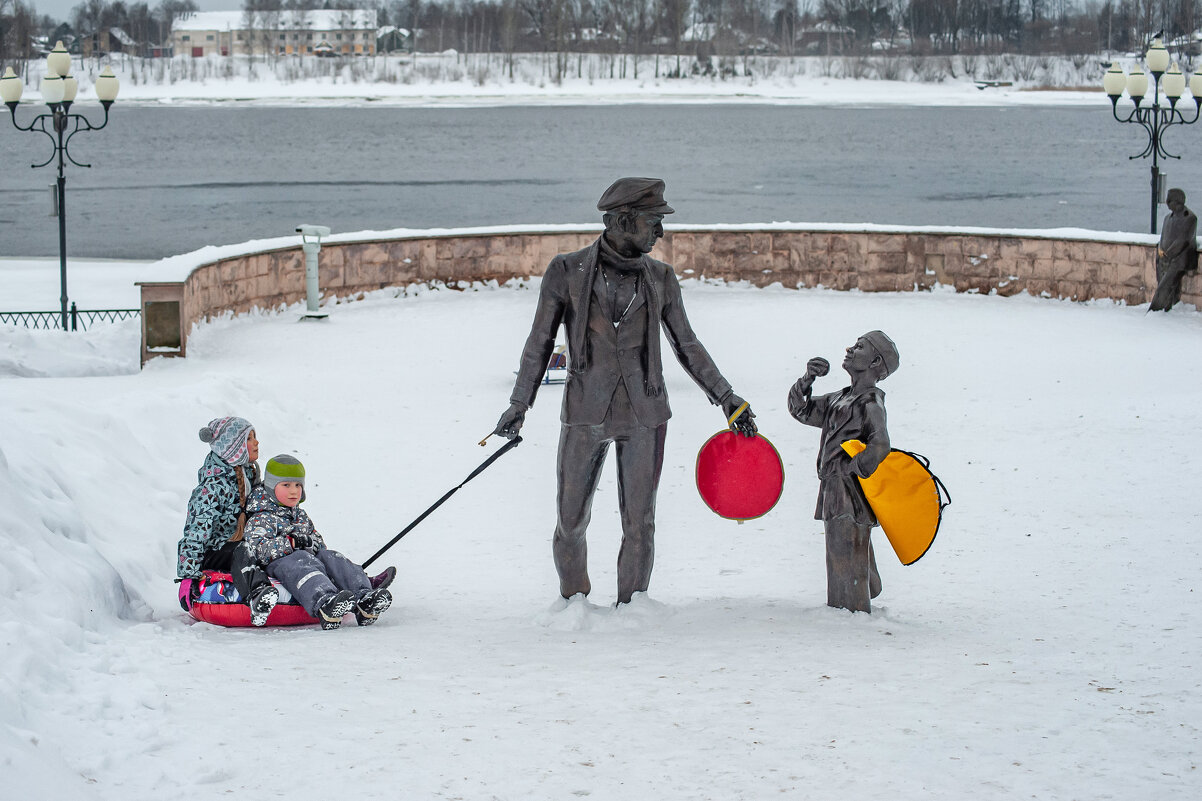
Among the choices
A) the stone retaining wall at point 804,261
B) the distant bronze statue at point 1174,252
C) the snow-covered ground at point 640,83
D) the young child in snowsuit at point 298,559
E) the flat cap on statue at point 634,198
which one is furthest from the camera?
the snow-covered ground at point 640,83

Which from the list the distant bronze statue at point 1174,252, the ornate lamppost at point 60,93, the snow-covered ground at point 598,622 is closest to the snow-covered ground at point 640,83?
the ornate lamppost at point 60,93

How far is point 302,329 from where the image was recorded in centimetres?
1478

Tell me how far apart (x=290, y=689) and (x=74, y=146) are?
89954 mm

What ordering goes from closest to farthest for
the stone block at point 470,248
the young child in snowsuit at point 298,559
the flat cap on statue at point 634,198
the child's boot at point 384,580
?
the flat cap on statue at point 634,198
the young child in snowsuit at point 298,559
the child's boot at point 384,580
the stone block at point 470,248

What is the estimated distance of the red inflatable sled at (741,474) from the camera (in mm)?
6172

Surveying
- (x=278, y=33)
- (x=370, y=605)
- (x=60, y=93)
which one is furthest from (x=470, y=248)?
(x=278, y=33)

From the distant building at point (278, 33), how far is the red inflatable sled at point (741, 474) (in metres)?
153

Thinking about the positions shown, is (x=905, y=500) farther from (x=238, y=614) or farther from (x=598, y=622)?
(x=238, y=614)

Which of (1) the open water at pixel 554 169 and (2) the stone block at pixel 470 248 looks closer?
(2) the stone block at pixel 470 248

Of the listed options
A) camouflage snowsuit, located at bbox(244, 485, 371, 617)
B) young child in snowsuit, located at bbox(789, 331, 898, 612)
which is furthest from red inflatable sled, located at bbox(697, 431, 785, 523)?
camouflage snowsuit, located at bbox(244, 485, 371, 617)

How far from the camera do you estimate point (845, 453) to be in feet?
19.9

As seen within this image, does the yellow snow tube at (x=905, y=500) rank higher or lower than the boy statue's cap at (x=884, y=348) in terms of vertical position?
lower

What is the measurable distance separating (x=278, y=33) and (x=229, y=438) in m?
161

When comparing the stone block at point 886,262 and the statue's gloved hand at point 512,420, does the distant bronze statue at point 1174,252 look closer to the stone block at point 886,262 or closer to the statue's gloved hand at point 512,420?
the stone block at point 886,262
